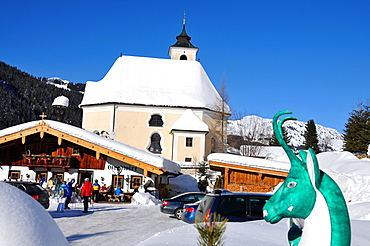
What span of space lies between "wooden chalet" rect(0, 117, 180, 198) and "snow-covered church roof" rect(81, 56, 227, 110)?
16203 millimetres

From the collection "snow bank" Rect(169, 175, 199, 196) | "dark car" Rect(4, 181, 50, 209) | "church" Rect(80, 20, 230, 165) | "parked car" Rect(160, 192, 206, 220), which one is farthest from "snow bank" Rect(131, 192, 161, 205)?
"church" Rect(80, 20, 230, 165)

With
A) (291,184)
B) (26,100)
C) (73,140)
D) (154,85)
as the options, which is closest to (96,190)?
(73,140)

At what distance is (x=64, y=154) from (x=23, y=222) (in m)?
25.4

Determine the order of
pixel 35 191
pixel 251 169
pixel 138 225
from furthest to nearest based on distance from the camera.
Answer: pixel 251 169 → pixel 35 191 → pixel 138 225

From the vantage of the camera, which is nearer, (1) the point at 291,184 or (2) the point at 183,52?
(1) the point at 291,184

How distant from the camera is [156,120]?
4453 centimetres

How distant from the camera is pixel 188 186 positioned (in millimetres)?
34688

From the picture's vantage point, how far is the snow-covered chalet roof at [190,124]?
136 ft

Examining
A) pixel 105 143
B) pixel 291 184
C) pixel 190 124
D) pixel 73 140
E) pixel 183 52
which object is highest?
pixel 183 52

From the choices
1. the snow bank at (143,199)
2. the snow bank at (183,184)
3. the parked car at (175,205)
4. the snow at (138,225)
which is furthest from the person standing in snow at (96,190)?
the snow bank at (183,184)

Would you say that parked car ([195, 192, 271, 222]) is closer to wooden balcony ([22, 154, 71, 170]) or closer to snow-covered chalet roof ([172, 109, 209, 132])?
wooden balcony ([22, 154, 71, 170])

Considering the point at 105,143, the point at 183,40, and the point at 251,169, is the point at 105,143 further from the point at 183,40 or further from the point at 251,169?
the point at 183,40

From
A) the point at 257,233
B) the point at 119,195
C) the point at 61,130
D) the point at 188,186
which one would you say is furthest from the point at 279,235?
the point at 188,186

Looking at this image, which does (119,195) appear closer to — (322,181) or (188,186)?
(188,186)
